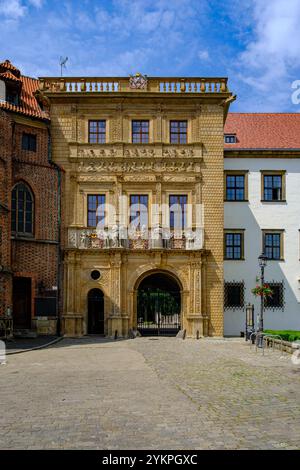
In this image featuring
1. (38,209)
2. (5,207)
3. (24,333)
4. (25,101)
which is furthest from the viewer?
(25,101)

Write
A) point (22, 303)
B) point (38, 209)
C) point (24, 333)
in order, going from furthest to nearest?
point (38, 209)
point (22, 303)
point (24, 333)

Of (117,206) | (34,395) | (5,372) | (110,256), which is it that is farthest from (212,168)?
(34,395)

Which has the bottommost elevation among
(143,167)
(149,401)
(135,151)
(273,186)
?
(149,401)

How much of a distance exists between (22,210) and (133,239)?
610cm

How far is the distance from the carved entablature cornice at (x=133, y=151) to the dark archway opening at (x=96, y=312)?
24.5 feet

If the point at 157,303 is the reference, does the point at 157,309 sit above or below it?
below

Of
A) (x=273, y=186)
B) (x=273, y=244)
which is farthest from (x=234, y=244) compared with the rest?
(x=273, y=186)

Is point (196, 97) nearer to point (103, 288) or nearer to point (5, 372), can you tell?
point (103, 288)

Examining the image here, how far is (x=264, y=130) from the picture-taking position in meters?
35.6

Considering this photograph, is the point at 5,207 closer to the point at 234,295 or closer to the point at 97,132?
the point at 97,132

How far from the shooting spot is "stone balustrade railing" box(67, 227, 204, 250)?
28.6 metres

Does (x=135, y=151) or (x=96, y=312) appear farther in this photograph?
(x=135, y=151)

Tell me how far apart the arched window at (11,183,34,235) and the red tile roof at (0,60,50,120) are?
4066mm

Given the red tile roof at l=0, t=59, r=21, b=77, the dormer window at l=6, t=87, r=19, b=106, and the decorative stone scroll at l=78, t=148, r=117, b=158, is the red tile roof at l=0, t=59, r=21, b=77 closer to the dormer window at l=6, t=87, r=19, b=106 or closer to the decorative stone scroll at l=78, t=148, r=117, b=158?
the dormer window at l=6, t=87, r=19, b=106
